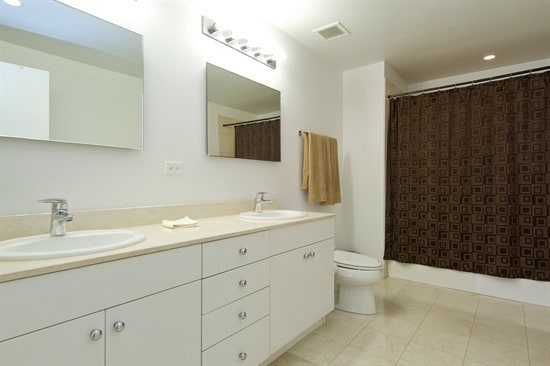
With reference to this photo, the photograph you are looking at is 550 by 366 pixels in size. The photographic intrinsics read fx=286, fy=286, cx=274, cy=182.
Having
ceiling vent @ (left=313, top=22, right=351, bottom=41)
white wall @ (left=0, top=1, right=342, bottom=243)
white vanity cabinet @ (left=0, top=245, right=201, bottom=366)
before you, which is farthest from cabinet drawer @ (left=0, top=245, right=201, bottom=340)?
ceiling vent @ (left=313, top=22, right=351, bottom=41)

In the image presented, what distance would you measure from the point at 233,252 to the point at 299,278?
1.99ft

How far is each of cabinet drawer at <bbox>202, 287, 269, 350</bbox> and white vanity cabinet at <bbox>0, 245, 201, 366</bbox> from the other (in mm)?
56

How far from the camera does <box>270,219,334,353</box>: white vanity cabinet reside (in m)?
1.58

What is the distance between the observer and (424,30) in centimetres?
238

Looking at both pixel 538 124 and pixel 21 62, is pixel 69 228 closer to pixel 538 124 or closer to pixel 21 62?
pixel 21 62

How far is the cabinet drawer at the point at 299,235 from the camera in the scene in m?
1.58

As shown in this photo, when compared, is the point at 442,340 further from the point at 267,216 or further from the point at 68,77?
the point at 68,77

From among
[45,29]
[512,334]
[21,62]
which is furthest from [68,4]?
[512,334]

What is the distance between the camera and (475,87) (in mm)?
2740

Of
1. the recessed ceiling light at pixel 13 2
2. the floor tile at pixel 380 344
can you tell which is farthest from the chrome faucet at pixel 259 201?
the recessed ceiling light at pixel 13 2

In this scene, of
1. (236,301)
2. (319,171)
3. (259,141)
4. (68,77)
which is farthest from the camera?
(319,171)

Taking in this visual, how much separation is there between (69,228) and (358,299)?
2051 mm

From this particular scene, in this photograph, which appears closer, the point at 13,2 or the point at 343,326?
the point at 13,2

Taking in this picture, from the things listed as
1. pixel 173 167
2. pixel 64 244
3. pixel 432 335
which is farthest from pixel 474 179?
pixel 64 244
